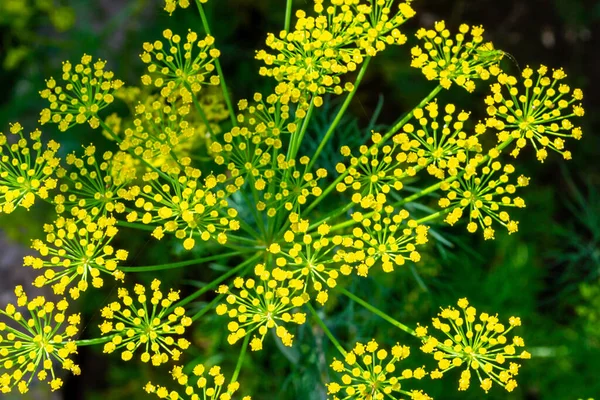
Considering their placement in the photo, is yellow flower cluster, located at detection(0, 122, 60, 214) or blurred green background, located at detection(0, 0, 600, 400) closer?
yellow flower cluster, located at detection(0, 122, 60, 214)

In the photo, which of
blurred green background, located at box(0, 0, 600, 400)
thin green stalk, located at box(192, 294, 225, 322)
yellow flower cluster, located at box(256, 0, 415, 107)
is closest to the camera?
thin green stalk, located at box(192, 294, 225, 322)

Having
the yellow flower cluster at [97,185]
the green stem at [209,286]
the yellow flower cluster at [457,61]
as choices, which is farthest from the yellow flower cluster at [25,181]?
the yellow flower cluster at [457,61]

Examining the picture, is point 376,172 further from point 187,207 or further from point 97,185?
point 97,185

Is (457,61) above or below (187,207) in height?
above

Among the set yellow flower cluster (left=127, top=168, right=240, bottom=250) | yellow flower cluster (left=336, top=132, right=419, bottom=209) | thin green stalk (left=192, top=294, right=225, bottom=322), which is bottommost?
thin green stalk (left=192, top=294, right=225, bottom=322)

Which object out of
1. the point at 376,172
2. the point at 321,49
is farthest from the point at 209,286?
the point at 321,49

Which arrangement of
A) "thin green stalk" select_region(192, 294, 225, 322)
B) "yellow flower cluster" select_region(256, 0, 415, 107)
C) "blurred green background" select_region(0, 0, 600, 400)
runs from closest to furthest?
"thin green stalk" select_region(192, 294, 225, 322)
"yellow flower cluster" select_region(256, 0, 415, 107)
"blurred green background" select_region(0, 0, 600, 400)

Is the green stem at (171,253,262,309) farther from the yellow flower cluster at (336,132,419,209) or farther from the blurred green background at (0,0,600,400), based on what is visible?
the blurred green background at (0,0,600,400)

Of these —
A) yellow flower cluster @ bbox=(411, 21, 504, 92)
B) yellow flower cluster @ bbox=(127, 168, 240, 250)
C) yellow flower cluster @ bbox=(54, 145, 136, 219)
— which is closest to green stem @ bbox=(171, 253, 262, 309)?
yellow flower cluster @ bbox=(127, 168, 240, 250)

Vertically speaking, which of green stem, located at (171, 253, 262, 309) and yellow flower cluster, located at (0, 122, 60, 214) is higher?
yellow flower cluster, located at (0, 122, 60, 214)
